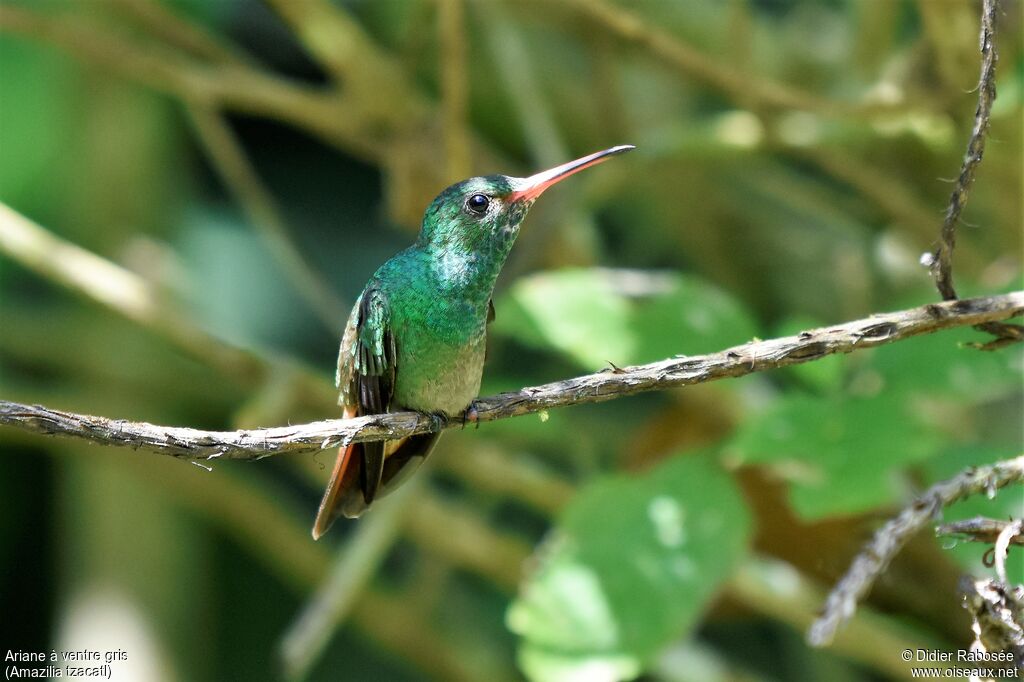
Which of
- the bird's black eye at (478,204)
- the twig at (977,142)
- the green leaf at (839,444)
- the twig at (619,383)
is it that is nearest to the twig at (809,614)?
the green leaf at (839,444)

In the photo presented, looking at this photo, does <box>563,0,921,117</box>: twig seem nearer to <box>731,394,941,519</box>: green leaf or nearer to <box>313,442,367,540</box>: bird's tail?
<box>731,394,941,519</box>: green leaf

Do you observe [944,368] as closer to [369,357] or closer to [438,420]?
[438,420]

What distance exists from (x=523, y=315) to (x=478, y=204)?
0.58 metres

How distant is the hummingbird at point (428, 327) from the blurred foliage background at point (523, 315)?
1.77 ft

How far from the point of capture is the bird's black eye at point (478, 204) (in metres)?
2.52

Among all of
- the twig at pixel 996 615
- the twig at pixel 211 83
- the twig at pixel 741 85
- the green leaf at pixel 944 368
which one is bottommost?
the twig at pixel 996 615

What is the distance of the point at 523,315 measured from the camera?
3.04 meters

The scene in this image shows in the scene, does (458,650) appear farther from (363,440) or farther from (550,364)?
(363,440)

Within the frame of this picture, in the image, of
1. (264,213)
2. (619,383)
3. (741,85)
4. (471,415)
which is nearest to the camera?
(619,383)

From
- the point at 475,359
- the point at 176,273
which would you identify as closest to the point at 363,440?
the point at 475,359

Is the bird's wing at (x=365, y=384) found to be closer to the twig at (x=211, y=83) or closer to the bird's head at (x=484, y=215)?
the bird's head at (x=484, y=215)

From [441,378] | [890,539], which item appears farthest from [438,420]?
[890,539]

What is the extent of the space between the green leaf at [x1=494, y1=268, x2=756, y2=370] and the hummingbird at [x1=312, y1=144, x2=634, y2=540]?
1.54 feet

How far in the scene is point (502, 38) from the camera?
420cm
